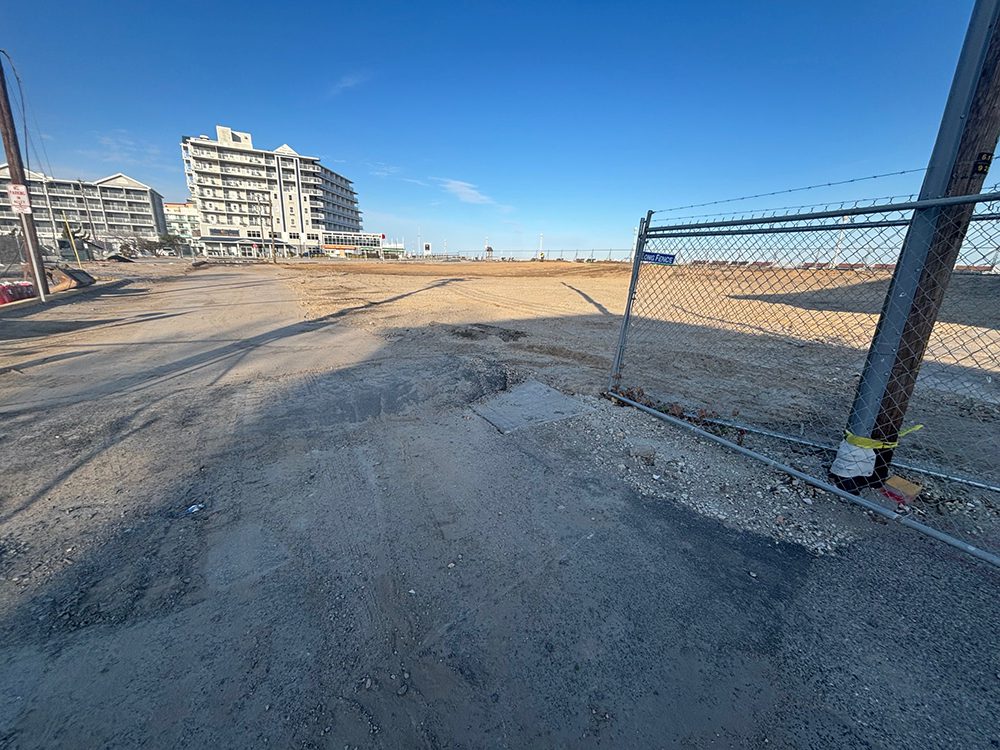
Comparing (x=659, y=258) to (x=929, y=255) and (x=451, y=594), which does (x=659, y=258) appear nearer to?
(x=929, y=255)

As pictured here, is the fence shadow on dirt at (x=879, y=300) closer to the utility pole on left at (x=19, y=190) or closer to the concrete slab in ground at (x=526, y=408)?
the concrete slab in ground at (x=526, y=408)

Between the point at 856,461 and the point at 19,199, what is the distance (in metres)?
19.6

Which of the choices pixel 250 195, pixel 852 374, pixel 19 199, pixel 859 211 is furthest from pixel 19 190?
pixel 250 195

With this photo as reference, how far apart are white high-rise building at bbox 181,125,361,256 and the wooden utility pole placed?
8144 cm

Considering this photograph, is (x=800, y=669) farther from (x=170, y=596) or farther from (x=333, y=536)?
(x=170, y=596)

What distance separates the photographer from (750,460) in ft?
12.3

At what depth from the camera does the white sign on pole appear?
11474 millimetres

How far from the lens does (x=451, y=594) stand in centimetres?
222

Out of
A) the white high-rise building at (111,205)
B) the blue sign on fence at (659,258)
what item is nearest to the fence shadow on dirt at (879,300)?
the blue sign on fence at (659,258)

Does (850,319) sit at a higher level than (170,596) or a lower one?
higher

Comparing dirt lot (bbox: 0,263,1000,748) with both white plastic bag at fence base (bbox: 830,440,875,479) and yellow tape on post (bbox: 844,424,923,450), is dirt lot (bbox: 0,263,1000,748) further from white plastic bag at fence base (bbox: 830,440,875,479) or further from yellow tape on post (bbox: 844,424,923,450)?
yellow tape on post (bbox: 844,424,923,450)

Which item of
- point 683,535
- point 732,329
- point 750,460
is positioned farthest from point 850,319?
point 683,535

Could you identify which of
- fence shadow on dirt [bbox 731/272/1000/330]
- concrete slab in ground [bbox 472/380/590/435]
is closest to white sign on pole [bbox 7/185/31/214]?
concrete slab in ground [bbox 472/380/590/435]

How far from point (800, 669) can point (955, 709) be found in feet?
1.85
